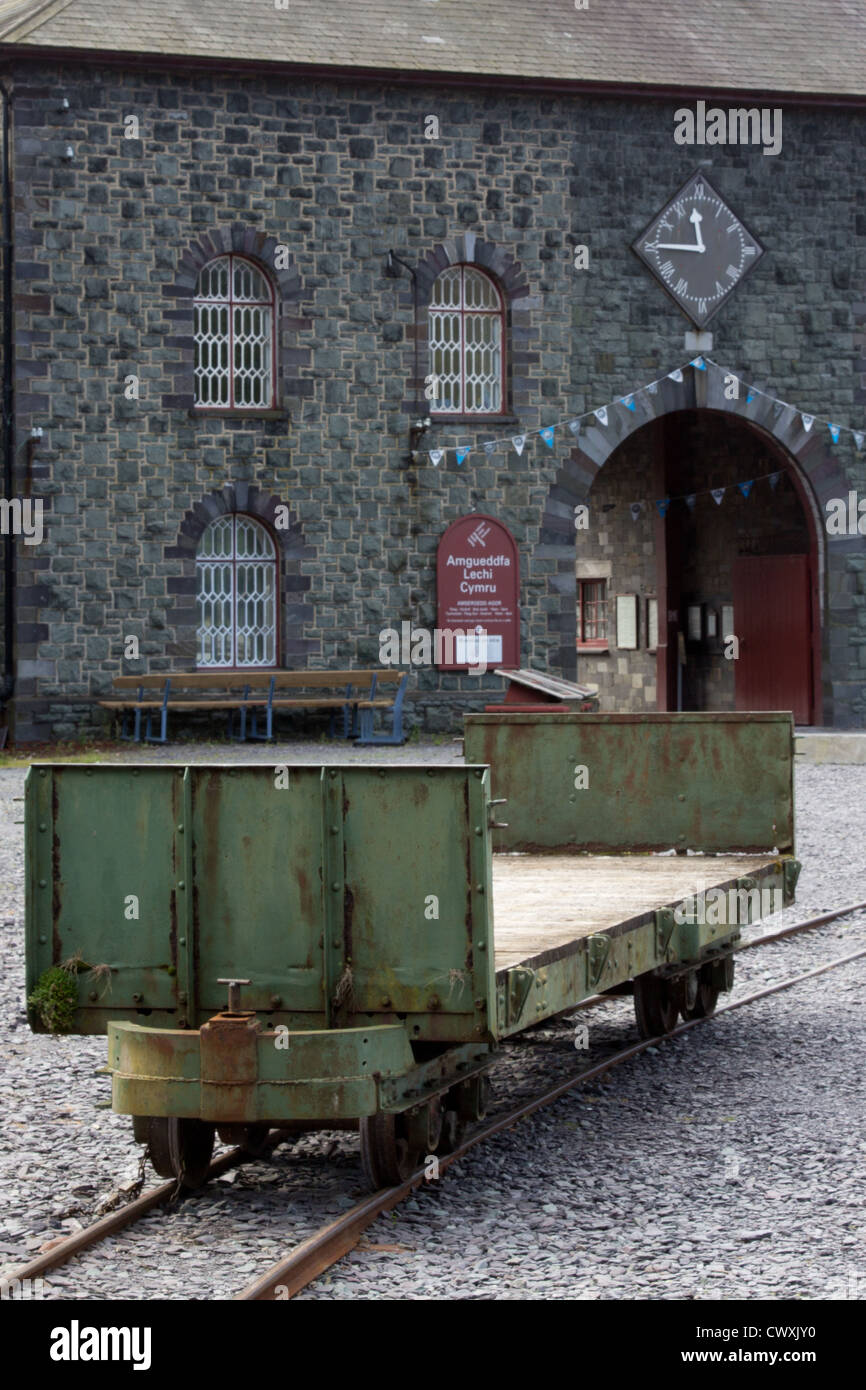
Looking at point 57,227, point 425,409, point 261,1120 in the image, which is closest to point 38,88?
point 57,227

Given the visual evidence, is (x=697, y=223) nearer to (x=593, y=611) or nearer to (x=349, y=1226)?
(x=593, y=611)

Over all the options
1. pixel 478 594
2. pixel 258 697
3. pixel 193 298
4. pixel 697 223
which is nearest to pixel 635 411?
pixel 697 223

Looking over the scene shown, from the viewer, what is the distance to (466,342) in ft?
80.5

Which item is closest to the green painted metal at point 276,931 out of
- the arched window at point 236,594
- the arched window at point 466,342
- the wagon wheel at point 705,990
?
the wagon wheel at point 705,990

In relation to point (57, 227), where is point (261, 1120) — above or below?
below

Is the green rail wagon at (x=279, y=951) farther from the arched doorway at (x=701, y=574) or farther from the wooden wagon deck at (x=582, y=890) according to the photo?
the arched doorway at (x=701, y=574)

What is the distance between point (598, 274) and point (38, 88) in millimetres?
7217

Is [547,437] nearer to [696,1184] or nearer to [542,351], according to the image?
[542,351]

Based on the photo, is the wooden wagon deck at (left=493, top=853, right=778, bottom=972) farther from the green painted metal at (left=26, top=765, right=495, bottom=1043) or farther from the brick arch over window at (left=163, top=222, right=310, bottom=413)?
the brick arch over window at (left=163, top=222, right=310, bottom=413)

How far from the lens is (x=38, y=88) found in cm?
2273

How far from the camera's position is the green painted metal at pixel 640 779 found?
9250 mm

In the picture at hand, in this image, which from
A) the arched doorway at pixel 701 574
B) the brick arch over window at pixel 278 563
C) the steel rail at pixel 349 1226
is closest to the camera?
the steel rail at pixel 349 1226

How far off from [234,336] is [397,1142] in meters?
18.5

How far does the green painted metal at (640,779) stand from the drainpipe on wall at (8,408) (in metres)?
14.3
